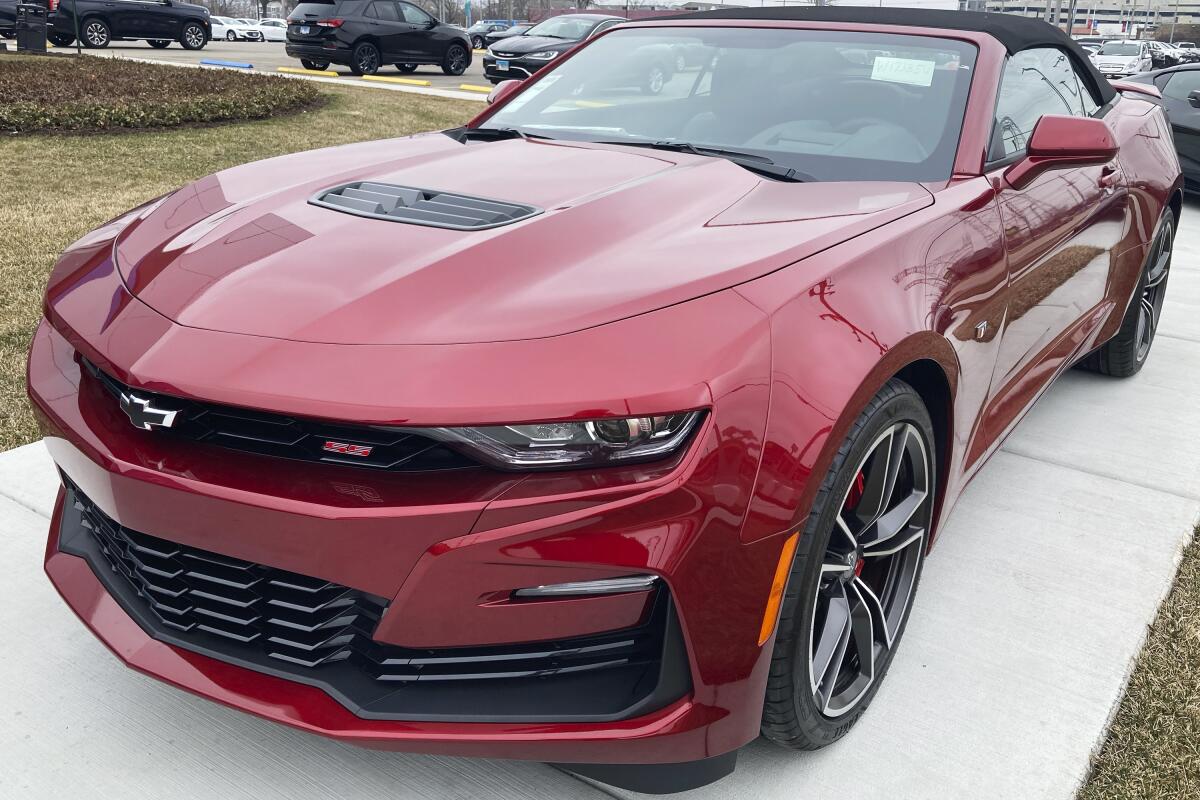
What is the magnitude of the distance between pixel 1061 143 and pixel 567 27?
54.9 ft

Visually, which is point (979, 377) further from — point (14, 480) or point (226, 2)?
point (226, 2)

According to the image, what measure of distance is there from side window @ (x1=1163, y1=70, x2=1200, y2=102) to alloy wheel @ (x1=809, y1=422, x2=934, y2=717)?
9643 mm

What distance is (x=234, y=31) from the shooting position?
47.5 metres

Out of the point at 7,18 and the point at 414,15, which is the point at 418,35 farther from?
the point at 7,18

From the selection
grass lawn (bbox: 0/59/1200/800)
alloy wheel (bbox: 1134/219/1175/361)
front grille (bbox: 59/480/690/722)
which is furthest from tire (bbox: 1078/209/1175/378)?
front grille (bbox: 59/480/690/722)

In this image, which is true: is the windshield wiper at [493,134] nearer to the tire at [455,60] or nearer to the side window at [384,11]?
the side window at [384,11]

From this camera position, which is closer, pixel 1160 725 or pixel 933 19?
pixel 1160 725

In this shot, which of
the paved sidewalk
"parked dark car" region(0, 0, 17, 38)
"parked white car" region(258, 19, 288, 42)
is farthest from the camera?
"parked white car" region(258, 19, 288, 42)

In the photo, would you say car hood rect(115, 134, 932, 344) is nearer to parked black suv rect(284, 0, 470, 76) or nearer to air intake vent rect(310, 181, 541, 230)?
air intake vent rect(310, 181, 541, 230)

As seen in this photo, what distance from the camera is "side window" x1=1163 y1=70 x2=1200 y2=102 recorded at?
396 inches

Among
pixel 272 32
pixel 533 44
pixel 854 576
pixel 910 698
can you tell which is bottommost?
pixel 272 32

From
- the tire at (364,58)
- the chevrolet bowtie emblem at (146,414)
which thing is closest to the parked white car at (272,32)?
the tire at (364,58)

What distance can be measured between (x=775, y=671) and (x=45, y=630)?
1773 millimetres

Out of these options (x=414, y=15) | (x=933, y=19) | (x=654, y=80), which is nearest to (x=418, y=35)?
(x=414, y=15)
